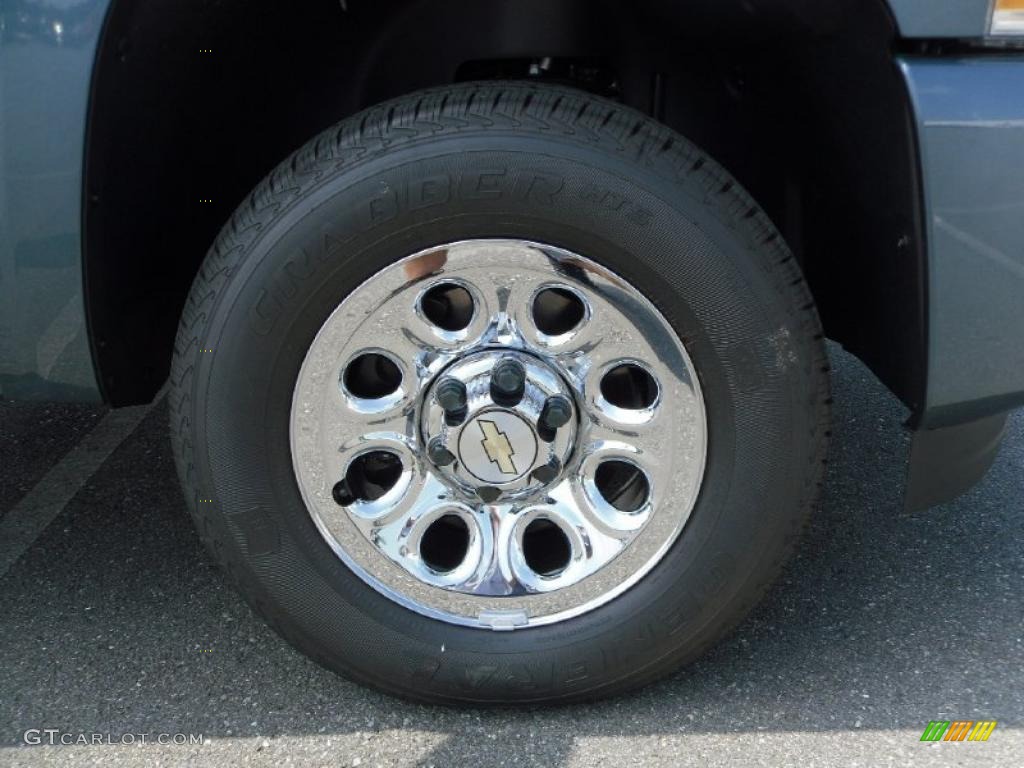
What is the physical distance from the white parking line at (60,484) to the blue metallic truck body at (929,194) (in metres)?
0.80

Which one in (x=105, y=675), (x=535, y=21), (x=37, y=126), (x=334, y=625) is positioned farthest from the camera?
(x=535, y=21)

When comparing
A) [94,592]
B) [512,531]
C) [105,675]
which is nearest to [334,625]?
[512,531]

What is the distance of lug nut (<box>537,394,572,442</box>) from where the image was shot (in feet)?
5.81

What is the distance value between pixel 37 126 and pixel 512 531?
1030 millimetres

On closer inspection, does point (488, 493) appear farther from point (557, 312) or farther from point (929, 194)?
point (929, 194)

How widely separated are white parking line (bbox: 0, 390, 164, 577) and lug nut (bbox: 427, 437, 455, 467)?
98cm

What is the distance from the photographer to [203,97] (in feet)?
6.24

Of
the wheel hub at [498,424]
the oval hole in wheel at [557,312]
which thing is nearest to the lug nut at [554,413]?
the wheel hub at [498,424]

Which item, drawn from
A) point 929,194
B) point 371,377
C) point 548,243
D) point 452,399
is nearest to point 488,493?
point 452,399

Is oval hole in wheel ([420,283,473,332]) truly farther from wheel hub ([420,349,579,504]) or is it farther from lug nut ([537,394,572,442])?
lug nut ([537,394,572,442])

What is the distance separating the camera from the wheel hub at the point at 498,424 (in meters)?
1.77

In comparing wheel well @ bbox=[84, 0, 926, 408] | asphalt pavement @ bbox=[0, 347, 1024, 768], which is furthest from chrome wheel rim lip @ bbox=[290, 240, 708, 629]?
wheel well @ bbox=[84, 0, 926, 408]

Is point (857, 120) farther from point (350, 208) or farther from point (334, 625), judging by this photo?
point (334, 625)

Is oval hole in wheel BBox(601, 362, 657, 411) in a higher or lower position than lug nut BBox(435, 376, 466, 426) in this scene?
lower
